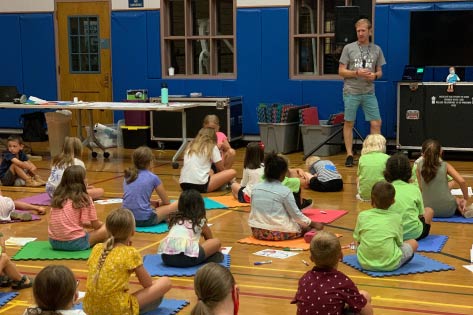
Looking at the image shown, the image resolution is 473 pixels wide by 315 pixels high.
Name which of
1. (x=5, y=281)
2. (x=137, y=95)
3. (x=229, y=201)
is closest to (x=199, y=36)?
(x=137, y=95)

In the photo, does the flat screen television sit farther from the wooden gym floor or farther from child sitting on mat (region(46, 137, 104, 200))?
child sitting on mat (region(46, 137, 104, 200))

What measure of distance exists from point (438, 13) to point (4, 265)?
8.01 metres

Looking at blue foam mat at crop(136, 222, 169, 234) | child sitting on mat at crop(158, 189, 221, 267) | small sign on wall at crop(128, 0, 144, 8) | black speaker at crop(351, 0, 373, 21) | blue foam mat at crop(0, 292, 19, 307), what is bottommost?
blue foam mat at crop(0, 292, 19, 307)

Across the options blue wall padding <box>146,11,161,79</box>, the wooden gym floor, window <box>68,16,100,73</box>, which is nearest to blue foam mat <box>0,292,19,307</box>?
the wooden gym floor

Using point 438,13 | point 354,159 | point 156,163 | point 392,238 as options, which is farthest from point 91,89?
point 392,238

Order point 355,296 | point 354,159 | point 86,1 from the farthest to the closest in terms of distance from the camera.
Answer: point 86,1, point 354,159, point 355,296

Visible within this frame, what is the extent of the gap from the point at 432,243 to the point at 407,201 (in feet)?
1.68

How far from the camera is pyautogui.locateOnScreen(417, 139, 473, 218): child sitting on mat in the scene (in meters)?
7.23

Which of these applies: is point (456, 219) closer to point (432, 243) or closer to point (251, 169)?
point (432, 243)

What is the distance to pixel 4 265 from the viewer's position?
5.27m

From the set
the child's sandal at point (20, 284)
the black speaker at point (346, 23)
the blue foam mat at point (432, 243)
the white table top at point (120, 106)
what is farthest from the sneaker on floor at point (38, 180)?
the blue foam mat at point (432, 243)

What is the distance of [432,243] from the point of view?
650cm

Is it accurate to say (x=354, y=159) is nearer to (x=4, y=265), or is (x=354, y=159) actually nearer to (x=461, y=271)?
(x=461, y=271)

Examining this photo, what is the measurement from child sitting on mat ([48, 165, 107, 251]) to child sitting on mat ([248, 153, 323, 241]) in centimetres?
143
